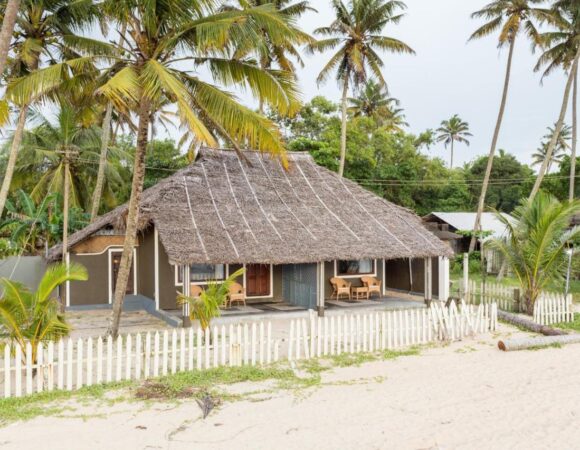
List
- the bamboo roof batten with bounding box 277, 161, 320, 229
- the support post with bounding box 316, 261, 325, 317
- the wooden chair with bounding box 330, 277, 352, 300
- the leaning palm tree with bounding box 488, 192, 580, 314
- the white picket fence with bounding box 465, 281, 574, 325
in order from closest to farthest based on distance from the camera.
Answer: the white picket fence with bounding box 465, 281, 574, 325, the leaning palm tree with bounding box 488, 192, 580, 314, the support post with bounding box 316, 261, 325, 317, the bamboo roof batten with bounding box 277, 161, 320, 229, the wooden chair with bounding box 330, 277, 352, 300

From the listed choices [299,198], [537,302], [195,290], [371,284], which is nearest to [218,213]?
[195,290]

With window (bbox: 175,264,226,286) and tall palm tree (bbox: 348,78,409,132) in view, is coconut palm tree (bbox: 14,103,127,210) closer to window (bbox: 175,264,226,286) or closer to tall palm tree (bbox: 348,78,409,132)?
window (bbox: 175,264,226,286)

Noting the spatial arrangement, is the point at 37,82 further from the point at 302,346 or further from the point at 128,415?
the point at 302,346

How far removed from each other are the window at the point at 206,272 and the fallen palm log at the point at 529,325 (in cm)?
804

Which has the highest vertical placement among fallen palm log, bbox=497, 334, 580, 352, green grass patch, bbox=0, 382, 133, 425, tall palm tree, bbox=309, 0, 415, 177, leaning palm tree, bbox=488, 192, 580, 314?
tall palm tree, bbox=309, 0, 415, 177

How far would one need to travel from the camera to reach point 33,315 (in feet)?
24.5

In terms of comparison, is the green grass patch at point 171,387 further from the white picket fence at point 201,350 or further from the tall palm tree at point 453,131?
the tall palm tree at point 453,131

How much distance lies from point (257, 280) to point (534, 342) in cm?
842

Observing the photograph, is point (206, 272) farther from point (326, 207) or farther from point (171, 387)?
point (171, 387)

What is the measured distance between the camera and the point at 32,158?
70.8 feet

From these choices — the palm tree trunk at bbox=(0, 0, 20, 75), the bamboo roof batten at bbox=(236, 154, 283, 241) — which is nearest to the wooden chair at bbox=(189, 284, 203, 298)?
the bamboo roof batten at bbox=(236, 154, 283, 241)

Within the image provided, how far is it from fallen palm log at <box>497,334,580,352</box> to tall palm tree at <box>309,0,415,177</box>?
44.3 ft

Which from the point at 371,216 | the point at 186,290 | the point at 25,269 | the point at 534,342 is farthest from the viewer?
the point at 25,269

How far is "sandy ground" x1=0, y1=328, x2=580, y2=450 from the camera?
5.89 m
